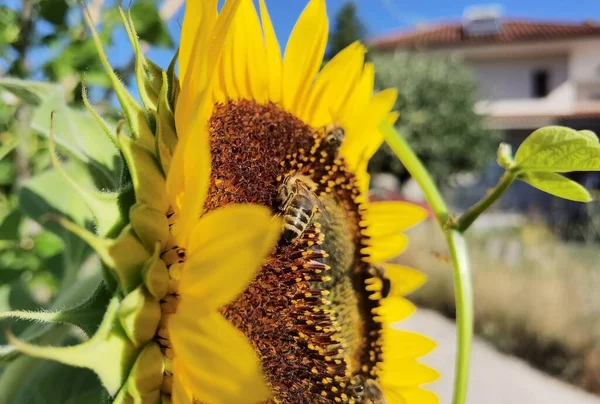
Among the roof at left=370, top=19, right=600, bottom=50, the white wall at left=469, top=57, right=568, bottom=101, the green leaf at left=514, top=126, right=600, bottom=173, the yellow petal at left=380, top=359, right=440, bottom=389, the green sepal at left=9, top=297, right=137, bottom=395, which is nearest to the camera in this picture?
the green sepal at left=9, top=297, right=137, bottom=395

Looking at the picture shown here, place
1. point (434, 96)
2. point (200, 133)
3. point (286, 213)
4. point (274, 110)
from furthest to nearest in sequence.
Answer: point (434, 96)
point (274, 110)
point (286, 213)
point (200, 133)

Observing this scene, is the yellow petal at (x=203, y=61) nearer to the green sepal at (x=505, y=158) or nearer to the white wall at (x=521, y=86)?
the green sepal at (x=505, y=158)

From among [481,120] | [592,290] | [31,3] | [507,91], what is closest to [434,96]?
[481,120]

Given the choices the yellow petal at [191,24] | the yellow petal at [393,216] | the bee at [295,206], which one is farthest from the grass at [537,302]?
the yellow petal at [191,24]

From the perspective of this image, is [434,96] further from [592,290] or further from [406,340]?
[406,340]

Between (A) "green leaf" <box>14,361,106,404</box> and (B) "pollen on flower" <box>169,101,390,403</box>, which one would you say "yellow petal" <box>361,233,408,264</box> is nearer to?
(B) "pollen on flower" <box>169,101,390,403</box>

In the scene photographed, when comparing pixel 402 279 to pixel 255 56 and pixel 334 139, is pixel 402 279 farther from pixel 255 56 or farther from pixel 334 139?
pixel 255 56

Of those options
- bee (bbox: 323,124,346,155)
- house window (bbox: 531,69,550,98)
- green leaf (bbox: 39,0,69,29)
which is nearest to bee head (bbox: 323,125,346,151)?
bee (bbox: 323,124,346,155)
